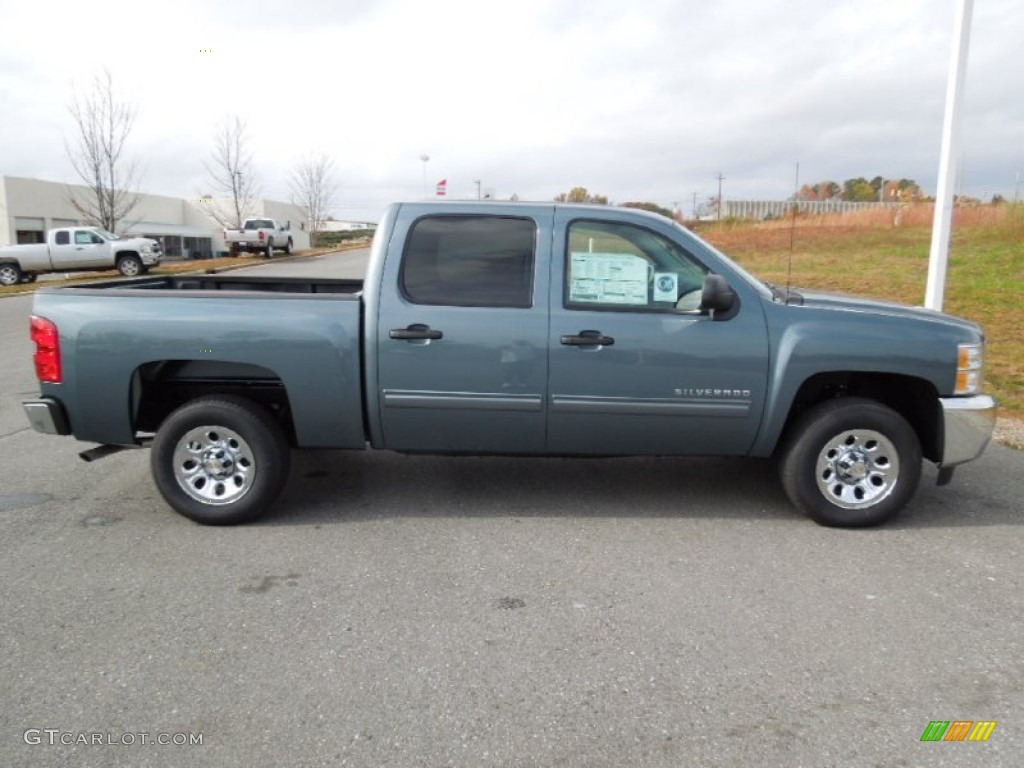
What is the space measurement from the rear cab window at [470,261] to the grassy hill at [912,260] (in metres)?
2.71

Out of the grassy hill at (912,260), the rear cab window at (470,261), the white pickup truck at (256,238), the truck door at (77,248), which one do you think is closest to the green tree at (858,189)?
the grassy hill at (912,260)

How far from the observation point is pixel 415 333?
14.3 feet

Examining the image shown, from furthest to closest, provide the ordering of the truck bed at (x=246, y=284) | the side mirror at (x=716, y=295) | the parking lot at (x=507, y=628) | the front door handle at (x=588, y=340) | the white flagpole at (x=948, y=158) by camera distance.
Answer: the white flagpole at (x=948, y=158), the truck bed at (x=246, y=284), the front door handle at (x=588, y=340), the side mirror at (x=716, y=295), the parking lot at (x=507, y=628)

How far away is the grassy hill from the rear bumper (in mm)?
5228

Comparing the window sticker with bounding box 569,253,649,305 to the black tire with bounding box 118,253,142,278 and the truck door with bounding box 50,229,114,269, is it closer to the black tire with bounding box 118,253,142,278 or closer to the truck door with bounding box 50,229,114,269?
the black tire with bounding box 118,253,142,278

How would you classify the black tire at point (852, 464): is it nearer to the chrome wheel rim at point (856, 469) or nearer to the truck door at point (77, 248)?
the chrome wheel rim at point (856, 469)

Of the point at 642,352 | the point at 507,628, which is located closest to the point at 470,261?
the point at 642,352

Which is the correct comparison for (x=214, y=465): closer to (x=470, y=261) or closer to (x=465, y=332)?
(x=465, y=332)

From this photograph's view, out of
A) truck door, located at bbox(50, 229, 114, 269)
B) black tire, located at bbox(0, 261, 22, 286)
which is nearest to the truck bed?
truck door, located at bbox(50, 229, 114, 269)

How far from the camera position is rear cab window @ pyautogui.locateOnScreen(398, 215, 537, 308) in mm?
4453

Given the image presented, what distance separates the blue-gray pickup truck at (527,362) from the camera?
4359 millimetres

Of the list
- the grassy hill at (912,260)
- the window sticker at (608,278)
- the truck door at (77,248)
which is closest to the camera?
the window sticker at (608,278)

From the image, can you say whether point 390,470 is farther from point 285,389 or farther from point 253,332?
point 253,332

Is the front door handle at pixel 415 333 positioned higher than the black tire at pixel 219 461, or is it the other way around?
the front door handle at pixel 415 333
